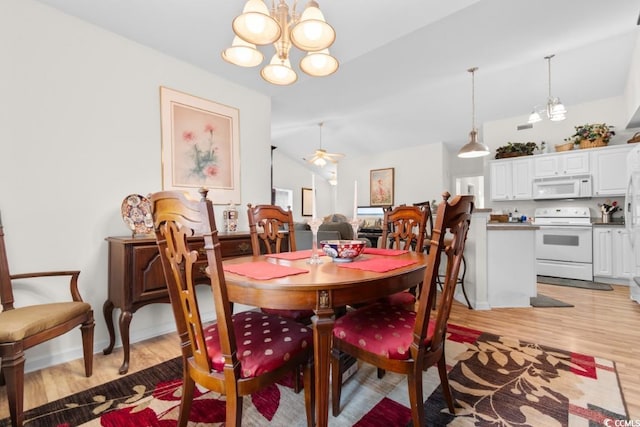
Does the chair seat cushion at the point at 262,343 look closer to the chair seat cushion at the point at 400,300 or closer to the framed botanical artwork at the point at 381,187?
the chair seat cushion at the point at 400,300

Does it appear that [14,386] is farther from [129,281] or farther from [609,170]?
[609,170]

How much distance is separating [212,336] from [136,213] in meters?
1.53

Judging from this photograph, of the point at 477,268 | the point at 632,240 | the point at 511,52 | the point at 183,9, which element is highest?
the point at 511,52

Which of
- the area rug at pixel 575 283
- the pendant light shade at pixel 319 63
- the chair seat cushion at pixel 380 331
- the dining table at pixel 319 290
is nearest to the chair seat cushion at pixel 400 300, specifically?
the chair seat cushion at pixel 380 331

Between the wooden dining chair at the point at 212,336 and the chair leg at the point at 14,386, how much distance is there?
85cm

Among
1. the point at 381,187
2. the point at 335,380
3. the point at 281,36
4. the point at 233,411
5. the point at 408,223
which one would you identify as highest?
the point at 281,36

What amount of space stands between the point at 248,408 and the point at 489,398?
1.33 metres

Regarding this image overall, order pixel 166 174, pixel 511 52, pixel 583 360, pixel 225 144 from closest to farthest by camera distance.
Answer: pixel 583 360 → pixel 166 174 → pixel 225 144 → pixel 511 52

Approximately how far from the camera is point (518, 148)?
5.22 metres

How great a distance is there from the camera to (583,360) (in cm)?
201

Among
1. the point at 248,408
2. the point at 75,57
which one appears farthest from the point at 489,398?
the point at 75,57

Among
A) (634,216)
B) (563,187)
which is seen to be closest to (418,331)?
(634,216)

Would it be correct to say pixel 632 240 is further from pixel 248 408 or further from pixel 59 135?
pixel 59 135

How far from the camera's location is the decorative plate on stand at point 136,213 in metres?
2.22
